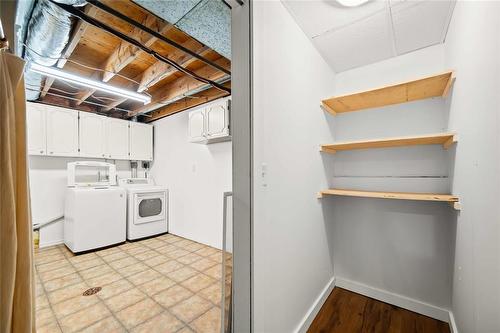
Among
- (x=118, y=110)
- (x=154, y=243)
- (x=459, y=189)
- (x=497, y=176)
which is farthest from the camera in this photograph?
(x=118, y=110)

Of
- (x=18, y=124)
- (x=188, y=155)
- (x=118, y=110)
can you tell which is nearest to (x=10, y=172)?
(x=18, y=124)

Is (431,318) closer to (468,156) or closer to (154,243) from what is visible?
(468,156)

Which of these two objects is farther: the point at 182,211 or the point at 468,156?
the point at 182,211

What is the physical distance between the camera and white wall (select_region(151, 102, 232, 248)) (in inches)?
135

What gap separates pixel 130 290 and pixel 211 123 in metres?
2.14

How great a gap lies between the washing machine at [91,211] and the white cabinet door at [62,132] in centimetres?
27

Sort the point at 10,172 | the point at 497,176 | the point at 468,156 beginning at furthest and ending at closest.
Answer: the point at 468,156
the point at 497,176
the point at 10,172

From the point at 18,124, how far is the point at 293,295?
1710 millimetres

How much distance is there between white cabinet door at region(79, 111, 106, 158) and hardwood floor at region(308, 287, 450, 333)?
163 inches

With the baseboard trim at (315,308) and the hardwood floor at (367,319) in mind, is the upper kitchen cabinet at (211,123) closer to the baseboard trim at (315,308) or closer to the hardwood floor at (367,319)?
the baseboard trim at (315,308)

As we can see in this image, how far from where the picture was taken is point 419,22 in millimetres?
1636

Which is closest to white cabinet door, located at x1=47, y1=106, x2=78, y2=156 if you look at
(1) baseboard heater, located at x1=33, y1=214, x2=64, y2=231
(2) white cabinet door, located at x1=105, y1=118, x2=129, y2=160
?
(2) white cabinet door, located at x1=105, y1=118, x2=129, y2=160

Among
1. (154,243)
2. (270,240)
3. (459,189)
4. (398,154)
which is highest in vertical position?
(398,154)

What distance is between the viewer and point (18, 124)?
64 cm
